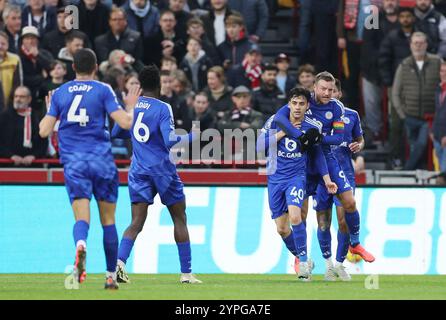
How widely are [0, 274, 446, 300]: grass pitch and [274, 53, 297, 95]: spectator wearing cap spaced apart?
5.37 meters

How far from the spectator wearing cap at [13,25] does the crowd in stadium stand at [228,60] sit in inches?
0.9

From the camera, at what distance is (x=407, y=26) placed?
22266 millimetres

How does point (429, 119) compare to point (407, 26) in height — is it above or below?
below

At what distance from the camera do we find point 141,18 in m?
22.1

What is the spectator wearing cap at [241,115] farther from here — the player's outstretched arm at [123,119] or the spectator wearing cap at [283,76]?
the player's outstretched arm at [123,119]

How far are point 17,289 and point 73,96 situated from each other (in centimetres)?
234

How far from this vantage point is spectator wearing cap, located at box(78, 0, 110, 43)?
21.7 metres

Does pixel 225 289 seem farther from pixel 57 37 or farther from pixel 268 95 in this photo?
pixel 57 37

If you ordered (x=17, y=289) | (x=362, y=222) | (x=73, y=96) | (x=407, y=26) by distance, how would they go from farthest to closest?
(x=407, y=26) < (x=362, y=222) < (x=17, y=289) < (x=73, y=96)

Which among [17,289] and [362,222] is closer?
[17,289]

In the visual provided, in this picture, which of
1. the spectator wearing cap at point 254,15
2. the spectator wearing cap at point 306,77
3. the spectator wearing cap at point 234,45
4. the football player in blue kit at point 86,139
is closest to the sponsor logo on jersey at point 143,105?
the football player in blue kit at point 86,139

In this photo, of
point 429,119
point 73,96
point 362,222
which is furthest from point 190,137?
point 429,119
